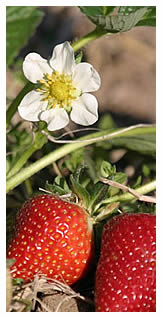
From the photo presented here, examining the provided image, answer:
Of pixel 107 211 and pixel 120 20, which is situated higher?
pixel 120 20

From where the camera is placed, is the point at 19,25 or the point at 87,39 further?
the point at 19,25

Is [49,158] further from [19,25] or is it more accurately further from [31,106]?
[19,25]

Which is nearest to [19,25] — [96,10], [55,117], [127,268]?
[96,10]

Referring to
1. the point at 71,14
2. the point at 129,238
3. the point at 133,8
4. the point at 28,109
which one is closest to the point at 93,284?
the point at 129,238

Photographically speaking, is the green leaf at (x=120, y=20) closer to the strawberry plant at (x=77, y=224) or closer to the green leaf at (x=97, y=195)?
the strawberry plant at (x=77, y=224)

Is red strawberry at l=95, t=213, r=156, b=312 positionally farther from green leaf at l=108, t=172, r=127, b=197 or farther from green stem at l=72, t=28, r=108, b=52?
green stem at l=72, t=28, r=108, b=52

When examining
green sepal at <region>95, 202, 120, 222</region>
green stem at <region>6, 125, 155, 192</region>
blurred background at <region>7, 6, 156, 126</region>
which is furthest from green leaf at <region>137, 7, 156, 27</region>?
blurred background at <region>7, 6, 156, 126</region>

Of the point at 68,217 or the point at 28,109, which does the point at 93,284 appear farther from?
the point at 28,109

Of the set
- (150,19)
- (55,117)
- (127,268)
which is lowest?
(127,268)

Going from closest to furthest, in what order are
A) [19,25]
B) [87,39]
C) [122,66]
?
[87,39], [19,25], [122,66]
